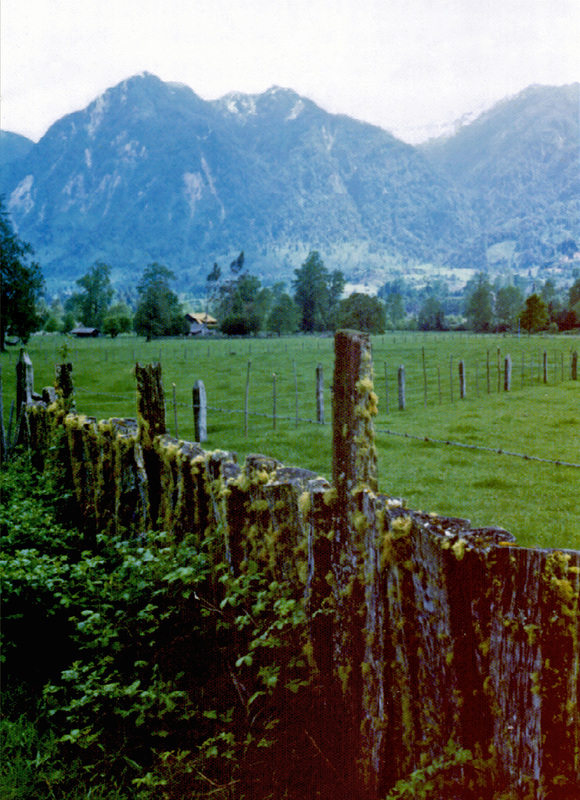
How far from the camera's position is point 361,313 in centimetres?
950

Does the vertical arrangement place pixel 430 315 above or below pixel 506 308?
below

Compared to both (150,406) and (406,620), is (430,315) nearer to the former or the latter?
(150,406)

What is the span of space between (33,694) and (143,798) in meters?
1.41

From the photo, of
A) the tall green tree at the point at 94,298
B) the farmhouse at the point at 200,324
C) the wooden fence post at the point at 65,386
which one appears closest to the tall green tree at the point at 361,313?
the wooden fence post at the point at 65,386

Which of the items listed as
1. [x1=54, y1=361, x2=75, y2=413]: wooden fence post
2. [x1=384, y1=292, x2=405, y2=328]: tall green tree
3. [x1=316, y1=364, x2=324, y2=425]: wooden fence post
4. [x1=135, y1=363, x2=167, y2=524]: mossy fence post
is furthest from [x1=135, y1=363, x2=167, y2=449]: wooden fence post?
[x1=316, y1=364, x2=324, y2=425]: wooden fence post

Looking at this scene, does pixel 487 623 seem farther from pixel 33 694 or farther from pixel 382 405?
pixel 382 405

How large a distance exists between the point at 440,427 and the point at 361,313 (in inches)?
321

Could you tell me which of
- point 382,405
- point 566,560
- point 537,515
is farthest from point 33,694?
point 382,405

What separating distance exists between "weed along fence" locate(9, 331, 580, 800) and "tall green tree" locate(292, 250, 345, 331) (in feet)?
31.4

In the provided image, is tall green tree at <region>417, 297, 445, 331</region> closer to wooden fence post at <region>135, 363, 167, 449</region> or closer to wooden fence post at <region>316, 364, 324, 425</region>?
wooden fence post at <region>316, 364, 324, 425</region>

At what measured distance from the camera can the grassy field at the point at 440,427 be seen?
9117mm

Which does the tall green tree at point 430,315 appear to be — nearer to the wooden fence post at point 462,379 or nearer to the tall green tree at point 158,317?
the wooden fence post at point 462,379

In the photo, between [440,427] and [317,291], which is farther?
[440,427]

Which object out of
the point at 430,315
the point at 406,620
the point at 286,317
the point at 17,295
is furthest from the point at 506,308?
the point at 17,295
